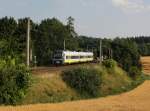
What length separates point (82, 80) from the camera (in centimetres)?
4791

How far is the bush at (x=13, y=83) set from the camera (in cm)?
3547

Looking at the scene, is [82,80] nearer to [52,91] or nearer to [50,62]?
[52,91]

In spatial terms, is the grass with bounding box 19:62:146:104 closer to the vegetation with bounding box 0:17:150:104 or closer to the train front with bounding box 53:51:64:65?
the vegetation with bounding box 0:17:150:104

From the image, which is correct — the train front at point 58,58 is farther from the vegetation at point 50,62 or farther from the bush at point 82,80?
the bush at point 82,80

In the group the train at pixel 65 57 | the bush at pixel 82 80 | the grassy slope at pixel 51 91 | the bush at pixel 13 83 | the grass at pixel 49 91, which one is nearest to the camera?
the bush at pixel 13 83

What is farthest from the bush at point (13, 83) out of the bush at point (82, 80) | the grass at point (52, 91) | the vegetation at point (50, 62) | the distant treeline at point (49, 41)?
the distant treeline at point (49, 41)

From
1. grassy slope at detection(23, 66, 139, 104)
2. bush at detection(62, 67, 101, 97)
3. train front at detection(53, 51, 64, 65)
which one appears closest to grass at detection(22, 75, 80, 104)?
grassy slope at detection(23, 66, 139, 104)

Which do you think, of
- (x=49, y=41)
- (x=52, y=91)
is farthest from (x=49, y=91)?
(x=49, y=41)

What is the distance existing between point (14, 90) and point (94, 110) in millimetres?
6532

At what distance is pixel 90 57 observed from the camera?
346 ft

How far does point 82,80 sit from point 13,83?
42.2ft

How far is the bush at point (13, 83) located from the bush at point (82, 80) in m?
9.85

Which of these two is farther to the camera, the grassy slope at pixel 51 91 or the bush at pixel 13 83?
the grassy slope at pixel 51 91

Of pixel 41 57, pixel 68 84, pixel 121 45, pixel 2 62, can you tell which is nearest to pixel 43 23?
pixel 41 57
